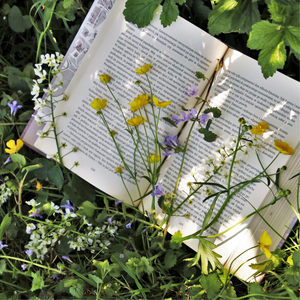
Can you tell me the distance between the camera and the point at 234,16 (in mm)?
834

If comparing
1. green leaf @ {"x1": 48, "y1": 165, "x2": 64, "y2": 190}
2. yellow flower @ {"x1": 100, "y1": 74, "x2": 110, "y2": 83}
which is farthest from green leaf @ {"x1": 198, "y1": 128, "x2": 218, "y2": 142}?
green leaf @ {"x1": 48, "y1": 165, "x2": 64, "y2": 190}

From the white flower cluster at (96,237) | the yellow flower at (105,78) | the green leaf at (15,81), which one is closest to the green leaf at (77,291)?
the white flower cluster at (96,237)

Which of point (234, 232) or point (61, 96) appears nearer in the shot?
point (234, 232)

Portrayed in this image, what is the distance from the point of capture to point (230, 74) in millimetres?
961

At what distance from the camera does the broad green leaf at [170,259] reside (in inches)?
36.3

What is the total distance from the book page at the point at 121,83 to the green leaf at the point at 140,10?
0.09 m

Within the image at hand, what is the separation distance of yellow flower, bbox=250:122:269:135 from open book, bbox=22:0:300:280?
4cm

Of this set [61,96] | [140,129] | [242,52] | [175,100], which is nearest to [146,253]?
[140,129]

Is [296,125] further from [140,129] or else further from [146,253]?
[146,253]

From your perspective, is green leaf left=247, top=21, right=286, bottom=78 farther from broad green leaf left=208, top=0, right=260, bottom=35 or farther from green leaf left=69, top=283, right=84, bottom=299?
green leaf left=69, top=283, right=84, bottom=299

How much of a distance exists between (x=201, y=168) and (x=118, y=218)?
40 cm

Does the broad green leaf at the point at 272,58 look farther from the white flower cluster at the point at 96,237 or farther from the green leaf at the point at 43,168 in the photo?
the green leaf at the point at 43,168

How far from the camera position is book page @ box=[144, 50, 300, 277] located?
3.04 feet

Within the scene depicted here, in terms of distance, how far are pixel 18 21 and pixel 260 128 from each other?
109cm
